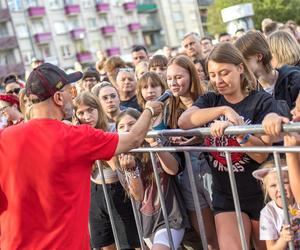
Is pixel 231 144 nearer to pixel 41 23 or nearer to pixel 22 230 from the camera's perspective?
pixel 22 230

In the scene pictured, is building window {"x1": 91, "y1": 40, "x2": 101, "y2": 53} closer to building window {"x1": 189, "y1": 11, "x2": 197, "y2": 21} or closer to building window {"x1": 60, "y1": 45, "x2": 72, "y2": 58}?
building window {"x1": 60, "y1": 45, "x2": 72, "y2": 58}

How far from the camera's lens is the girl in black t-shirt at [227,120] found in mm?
3359

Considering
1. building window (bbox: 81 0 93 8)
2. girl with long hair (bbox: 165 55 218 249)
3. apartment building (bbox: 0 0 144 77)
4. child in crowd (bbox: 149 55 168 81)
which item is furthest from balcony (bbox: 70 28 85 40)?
girl with long hair (bbox: 165 55 218 249)

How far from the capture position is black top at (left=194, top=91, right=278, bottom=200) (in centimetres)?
333

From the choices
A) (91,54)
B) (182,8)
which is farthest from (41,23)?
(182,8)

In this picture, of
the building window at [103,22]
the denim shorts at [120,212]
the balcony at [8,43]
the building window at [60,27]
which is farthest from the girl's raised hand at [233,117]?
the building window at [103,22]

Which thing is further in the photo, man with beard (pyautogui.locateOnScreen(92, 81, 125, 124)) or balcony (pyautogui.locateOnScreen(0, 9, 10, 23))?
balcony (pyautogui.locateOnScreen(0, 9, 10, 23))

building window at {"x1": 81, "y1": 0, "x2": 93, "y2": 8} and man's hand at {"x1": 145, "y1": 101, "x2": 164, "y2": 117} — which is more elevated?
building window at {"x1": 81, "y1": 0, "x2": 93, "y2": 8}

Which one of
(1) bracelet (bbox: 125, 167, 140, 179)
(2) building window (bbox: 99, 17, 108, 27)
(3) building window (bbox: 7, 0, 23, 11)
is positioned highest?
(3) building window (bbox: 7, 0, 23, 11)

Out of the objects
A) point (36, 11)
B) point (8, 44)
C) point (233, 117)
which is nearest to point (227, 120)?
point (233, 117)

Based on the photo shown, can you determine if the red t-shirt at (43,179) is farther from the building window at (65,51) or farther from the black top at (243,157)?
the building window at (65,51)

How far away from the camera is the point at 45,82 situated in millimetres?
3133

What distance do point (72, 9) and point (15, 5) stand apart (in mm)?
6352

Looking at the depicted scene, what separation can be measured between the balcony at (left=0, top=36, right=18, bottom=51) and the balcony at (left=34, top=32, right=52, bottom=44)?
266 centimetres
